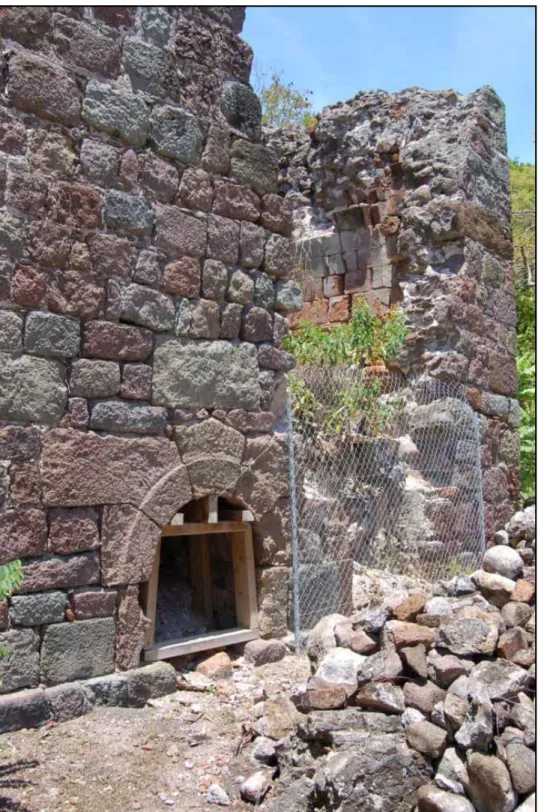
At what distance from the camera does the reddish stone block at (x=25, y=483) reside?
162 inches

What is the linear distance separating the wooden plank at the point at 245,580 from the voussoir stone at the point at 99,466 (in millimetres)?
844

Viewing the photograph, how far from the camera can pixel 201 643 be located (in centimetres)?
498

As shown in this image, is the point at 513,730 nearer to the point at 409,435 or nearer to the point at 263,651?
the point at 263,651

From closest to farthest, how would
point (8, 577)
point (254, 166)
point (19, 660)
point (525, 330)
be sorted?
point (8, 577) → point (19, 660) → point (254, 166) → point (525, 330)

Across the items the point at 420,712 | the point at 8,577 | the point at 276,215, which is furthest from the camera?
the point at 276,215

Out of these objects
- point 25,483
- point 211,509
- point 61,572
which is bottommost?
point 61,572

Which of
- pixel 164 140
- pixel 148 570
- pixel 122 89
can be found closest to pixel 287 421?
pixel 148 570

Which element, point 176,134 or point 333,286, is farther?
point 333,286

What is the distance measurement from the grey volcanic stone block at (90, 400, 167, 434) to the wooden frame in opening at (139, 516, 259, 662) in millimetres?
589

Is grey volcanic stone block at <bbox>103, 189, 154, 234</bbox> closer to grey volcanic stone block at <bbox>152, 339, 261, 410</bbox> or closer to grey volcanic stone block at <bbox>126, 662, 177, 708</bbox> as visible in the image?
grey volcanic stone block at <bbox>152, 339, 261, 410</bbox>

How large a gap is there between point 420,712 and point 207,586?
2.20 metres

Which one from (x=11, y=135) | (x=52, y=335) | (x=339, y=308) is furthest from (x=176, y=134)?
(x=339, y=308)

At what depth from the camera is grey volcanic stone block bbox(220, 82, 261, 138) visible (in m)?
5.32

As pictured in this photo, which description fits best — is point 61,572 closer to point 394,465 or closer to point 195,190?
point 195,190
